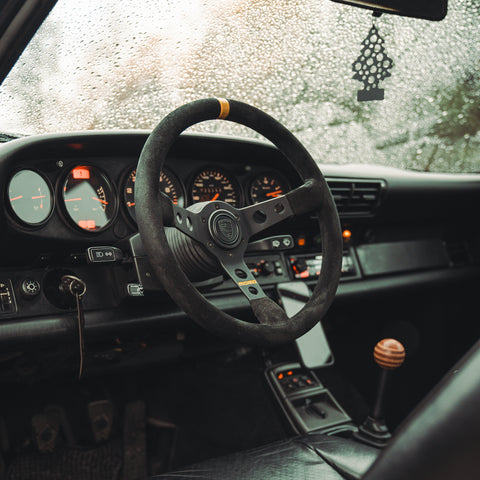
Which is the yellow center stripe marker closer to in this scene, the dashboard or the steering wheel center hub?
the steering wheel center hub

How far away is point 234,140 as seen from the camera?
6.08 ft

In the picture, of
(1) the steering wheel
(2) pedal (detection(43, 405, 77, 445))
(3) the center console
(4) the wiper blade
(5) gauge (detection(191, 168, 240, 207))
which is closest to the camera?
(1) the steering wheel

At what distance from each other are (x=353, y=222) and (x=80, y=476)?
1.62 m

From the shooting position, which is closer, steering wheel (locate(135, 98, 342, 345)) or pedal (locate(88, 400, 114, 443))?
steering wheel (locate(135, 98, 342, 345))

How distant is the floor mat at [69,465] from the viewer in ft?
6.49

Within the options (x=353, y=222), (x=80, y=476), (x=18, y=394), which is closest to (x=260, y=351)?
(x=353, y=222)

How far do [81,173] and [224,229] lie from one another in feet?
2.14

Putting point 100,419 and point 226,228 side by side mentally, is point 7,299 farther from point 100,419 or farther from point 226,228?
point 100,419

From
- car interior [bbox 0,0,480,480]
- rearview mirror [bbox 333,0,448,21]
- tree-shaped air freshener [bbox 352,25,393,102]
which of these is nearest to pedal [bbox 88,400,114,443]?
car interior [bbox 0,0,480,480]

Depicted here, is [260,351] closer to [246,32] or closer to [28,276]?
[28,276]

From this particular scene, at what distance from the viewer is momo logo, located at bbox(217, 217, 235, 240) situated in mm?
1254

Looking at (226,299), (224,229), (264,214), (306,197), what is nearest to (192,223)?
(224,229)

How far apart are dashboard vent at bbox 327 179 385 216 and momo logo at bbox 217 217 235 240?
0.94 meters

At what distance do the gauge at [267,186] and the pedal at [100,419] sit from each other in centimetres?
114
